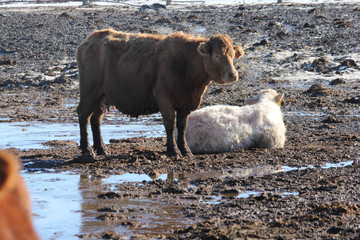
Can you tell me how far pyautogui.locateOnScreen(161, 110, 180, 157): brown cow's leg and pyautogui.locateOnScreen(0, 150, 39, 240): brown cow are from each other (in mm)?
8299

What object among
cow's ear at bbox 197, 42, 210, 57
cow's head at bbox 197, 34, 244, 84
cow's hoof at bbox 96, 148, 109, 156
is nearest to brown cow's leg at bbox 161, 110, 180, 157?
cow's head at bbox 197, 34, 244, 84

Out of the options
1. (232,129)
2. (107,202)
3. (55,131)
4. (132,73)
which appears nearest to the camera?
(107,202)

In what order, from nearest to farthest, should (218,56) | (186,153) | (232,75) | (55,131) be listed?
(232,75) → (218,56) → (186,153) → (55,131)

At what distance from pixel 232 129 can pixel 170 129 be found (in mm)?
1011

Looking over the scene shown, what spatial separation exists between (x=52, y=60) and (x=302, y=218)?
18.2 metres

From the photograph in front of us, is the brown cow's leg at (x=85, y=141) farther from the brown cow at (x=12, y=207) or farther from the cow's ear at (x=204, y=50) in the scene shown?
the brown cow at (x=12, y=207)

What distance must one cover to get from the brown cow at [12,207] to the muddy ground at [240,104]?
422cm

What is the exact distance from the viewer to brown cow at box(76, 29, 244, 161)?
8.82m

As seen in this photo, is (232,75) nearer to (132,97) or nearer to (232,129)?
(232,129)

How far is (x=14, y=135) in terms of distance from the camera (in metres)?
12.6

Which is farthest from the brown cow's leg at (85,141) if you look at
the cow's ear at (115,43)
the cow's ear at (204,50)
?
the cow's ear at (204,50)

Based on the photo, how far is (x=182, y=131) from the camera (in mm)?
9328

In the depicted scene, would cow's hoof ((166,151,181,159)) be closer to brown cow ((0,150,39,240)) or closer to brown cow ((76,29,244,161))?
brown cow ((76,29,244,161))

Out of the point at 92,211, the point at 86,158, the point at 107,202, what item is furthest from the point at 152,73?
the point at 92,211
